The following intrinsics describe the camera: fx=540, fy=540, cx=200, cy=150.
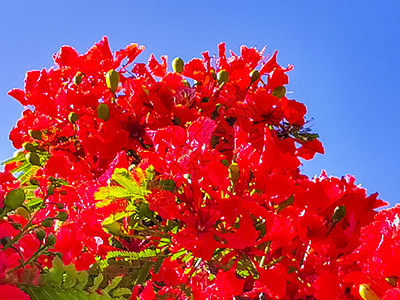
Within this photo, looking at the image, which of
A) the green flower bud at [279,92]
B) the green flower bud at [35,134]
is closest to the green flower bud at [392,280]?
the green flower bud at [279,92]

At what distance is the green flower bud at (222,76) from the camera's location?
264 cm

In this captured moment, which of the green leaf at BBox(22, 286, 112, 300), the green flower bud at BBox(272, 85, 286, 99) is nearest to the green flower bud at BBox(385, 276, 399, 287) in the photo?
the green leaf at BBox(22, 286, 112, 300)

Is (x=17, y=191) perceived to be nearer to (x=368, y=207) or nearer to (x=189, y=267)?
(x=189, y=267)

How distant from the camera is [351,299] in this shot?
6.66ft

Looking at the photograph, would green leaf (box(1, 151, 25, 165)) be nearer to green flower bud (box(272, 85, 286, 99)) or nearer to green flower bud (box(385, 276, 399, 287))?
green flower bud (box(272, 85, 286, 99))

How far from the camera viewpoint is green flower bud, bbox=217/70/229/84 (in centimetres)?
264

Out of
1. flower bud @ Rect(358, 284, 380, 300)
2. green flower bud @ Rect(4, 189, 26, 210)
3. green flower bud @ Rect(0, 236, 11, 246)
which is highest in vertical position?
green flower bud @ Rect(4, 189, 26, 210)

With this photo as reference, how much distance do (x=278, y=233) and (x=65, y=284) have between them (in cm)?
87

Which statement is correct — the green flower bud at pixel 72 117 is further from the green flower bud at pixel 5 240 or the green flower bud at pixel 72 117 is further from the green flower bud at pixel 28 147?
the green flower bud at pixel 5 240

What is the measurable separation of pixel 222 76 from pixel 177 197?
957mm

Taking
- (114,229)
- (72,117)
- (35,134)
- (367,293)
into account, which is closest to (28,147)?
(35,134)

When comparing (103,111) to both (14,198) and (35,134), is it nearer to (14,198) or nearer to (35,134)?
(35,134)

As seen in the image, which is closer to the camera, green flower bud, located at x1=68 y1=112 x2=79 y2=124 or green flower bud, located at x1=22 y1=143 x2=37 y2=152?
green flower bud, located at x1=68 y1=112 x2=79 y2=124

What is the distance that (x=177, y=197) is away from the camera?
6.12 ft
